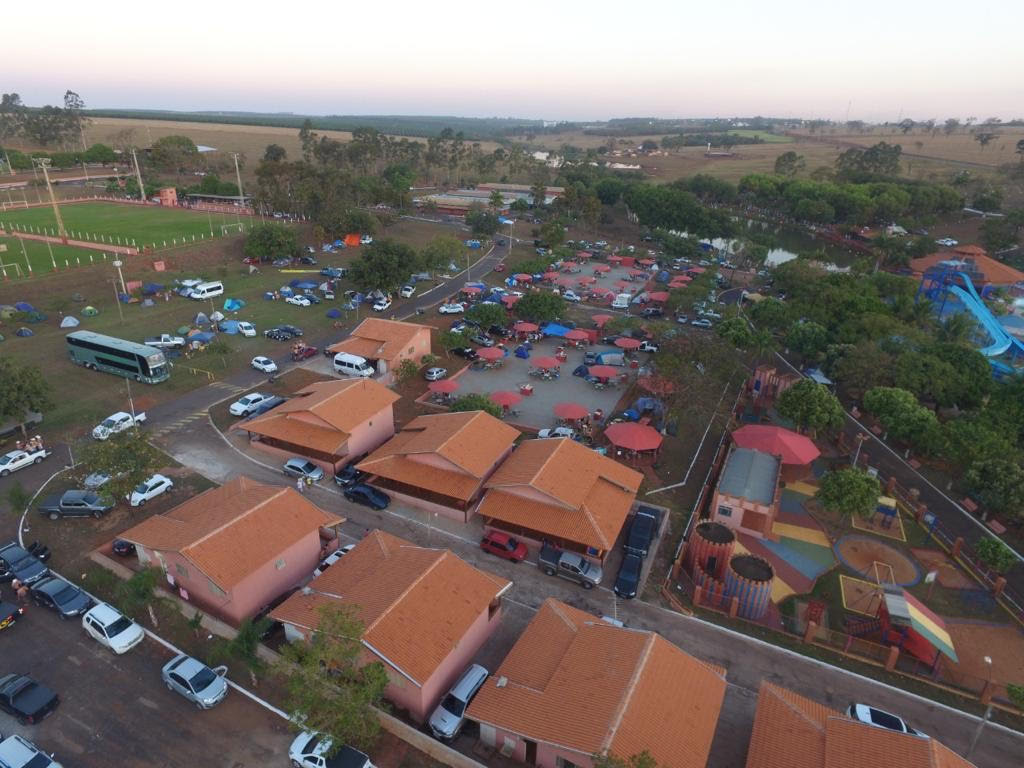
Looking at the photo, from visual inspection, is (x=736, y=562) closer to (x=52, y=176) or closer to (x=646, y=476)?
(x=646, y=476)

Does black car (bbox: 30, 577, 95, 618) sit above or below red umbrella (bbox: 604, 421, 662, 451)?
below

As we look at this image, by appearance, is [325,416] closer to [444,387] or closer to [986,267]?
[444,387]

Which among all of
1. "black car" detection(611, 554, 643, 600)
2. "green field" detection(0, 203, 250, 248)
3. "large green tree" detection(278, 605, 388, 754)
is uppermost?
"green field" detection(0, 203, 250, 248)

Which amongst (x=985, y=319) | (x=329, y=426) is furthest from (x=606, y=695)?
(x=985, y=319)

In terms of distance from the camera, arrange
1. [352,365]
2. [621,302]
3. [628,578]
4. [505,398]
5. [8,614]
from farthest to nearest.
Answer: [621,302], [352,365], [505,398], [628,578], [8,614]

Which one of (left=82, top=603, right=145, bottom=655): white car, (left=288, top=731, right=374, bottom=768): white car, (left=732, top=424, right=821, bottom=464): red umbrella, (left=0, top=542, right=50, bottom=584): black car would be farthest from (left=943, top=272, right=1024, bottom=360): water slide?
(left=0, top=542, right=50, bottom=584): black car

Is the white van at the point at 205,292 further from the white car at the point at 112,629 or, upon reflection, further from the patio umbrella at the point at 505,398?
the white car at the point at 112,629

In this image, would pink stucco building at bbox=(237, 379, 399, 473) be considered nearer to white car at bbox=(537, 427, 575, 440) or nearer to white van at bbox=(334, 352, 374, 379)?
white van at bbox=(334, 352, 374, 379)
